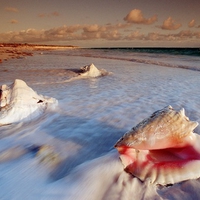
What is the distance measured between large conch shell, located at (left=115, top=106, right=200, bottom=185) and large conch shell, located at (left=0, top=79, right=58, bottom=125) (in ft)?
5.98

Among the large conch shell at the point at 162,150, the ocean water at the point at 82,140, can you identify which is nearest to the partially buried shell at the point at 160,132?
the large conch shell at the point at 162,150

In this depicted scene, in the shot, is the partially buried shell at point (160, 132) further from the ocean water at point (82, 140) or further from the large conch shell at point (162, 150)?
the ocean water at point (82, 140)

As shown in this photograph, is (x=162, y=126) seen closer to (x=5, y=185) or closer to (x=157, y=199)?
(x=157, y=199)

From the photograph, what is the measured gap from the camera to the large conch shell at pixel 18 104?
115 inches

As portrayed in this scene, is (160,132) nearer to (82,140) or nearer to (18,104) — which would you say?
(82,140)

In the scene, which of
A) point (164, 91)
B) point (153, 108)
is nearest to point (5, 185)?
point (153, 108)

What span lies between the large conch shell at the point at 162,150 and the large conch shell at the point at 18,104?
182 cm

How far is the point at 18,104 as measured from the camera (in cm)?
303

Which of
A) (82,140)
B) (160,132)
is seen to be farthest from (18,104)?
(160,132)

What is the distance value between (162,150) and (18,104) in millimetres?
2168

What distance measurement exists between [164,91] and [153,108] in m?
1.54

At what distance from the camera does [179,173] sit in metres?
1.60

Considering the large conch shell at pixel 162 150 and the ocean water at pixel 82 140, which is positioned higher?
the large conch shell at pixel 162 150

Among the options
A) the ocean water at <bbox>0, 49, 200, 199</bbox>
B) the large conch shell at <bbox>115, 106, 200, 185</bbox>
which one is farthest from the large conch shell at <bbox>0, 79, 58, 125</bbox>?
the large conch shell at <bbox>115, 106, 200, 185</bbox>
